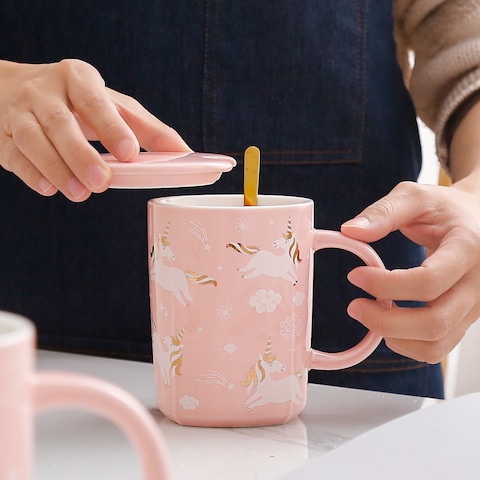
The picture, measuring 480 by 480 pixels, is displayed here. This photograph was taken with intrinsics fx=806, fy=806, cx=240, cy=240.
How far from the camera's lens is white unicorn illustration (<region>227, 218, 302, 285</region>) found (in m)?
0.52

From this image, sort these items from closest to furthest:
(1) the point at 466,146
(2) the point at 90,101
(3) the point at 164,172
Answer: (3) the point at 164,172, (2) the point at 90,101, (1) the point at 466,146

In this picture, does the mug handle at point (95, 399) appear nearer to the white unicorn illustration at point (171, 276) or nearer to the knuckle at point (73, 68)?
the white unicorn illustration at point (171, 276)

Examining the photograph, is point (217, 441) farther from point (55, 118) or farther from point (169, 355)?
point (55, 118)

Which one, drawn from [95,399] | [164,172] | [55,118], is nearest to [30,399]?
[95,399]

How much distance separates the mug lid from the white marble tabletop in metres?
0.17

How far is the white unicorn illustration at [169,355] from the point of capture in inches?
21.3

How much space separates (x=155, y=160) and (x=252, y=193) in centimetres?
8

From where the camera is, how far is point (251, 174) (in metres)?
Result: 0.57

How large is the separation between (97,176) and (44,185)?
94mm

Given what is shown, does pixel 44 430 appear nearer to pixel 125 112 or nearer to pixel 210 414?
pixel 210 414

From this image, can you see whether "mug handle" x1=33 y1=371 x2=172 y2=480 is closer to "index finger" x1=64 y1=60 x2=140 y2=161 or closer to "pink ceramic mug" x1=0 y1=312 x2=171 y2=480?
"pink ceramic mug" x1=0 y1=312 x2=171 y2=480

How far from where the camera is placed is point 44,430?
0.55 metres

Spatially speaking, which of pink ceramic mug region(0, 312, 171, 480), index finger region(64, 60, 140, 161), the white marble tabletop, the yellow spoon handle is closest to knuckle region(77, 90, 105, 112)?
index finger region(64, 60, 140, 161)

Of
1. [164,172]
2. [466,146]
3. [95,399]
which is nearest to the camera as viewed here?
[95,399]
